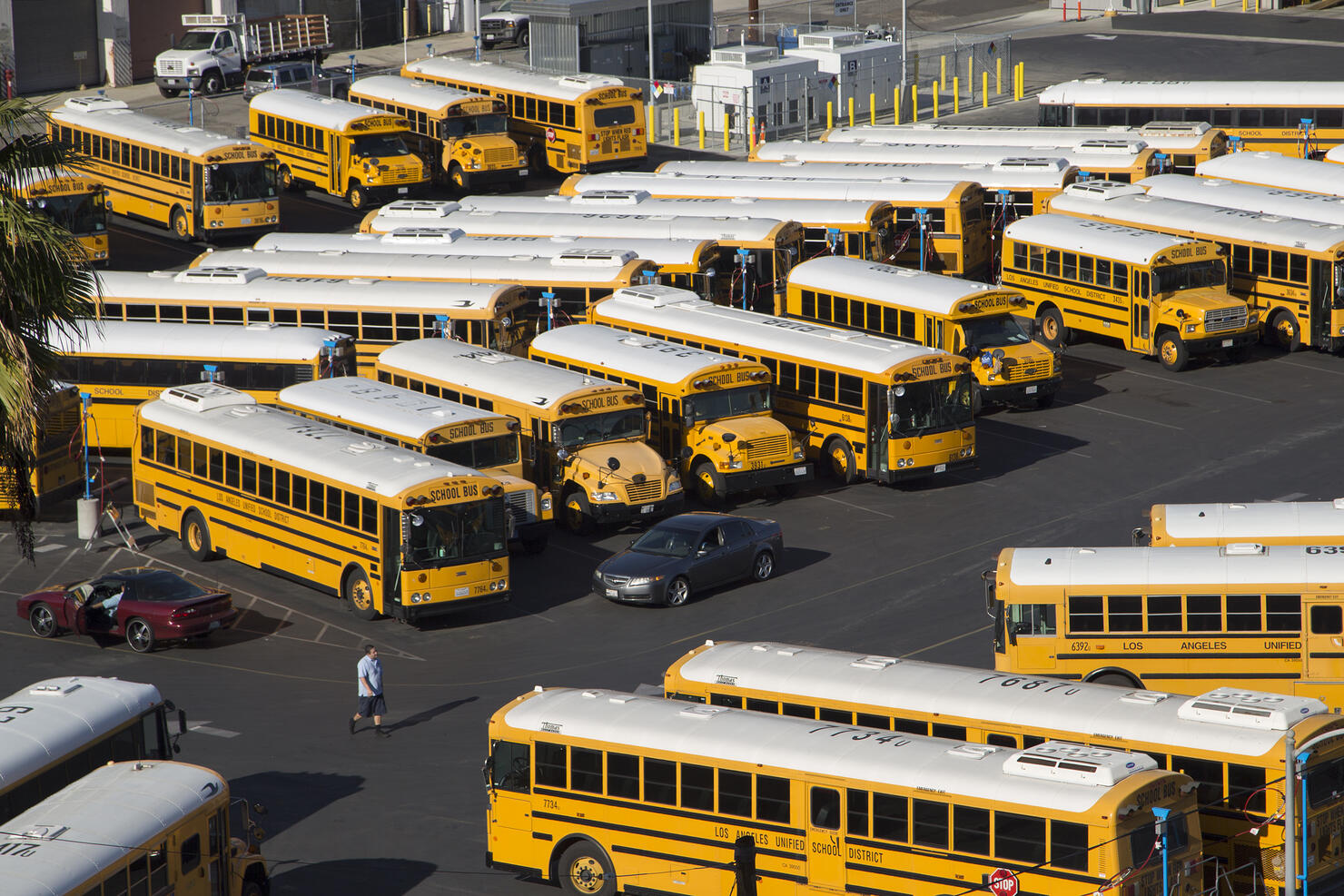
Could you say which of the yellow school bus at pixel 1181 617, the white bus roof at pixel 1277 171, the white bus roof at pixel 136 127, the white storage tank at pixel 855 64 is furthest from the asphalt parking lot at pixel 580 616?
the white storage tank at pixel 855 64

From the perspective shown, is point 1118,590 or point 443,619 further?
point 443,619

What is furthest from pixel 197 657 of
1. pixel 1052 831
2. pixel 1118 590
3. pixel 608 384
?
pixel 1052 831

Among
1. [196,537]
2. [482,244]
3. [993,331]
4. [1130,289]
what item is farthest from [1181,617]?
[482,244]

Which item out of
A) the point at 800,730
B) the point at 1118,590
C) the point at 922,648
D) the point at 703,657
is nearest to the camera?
the point at 800,730

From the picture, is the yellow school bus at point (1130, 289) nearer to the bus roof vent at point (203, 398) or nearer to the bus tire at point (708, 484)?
the bus tire at point (708, 484)

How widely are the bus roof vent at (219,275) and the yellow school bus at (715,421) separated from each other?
10.4 m

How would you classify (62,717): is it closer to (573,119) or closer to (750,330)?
(750,330)

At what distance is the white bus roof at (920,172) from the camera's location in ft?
167

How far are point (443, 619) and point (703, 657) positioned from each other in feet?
33.2

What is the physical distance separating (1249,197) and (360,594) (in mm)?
27240

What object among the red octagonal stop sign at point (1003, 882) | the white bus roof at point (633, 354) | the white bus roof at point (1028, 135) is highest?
the white bus roof at point (1028, 135)

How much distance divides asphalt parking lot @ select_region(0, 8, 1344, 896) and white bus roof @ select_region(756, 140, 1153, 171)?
9.86 metres

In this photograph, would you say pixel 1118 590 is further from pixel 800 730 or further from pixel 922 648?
pixel 800 730

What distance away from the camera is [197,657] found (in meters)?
32.0
